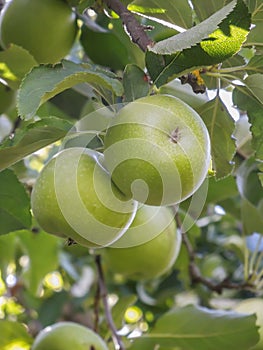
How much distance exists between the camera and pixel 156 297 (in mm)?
2453

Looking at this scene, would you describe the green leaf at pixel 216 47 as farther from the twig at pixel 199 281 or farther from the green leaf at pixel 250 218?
the twig at pixel 199 281

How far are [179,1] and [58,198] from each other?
399 millimetres

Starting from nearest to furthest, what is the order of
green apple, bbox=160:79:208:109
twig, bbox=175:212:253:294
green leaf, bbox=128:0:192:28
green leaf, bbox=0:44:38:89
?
green leaf, bbox=128:0:192:28 < green apple, bbox=160:79:208:109 < green leaf, bbox=0:44:38:89 < twig, bbox=175:212:253:294

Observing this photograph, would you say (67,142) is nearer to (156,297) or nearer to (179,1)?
(179,1)

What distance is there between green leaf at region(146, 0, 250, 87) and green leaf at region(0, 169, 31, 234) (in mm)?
469

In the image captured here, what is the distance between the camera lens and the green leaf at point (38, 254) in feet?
6.86

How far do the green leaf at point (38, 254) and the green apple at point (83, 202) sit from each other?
1048mm

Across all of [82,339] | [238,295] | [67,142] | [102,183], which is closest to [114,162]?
[102,183]

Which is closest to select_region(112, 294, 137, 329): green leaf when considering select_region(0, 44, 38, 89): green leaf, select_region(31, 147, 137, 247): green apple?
select_region(0, 44, 38, 89): green leaf

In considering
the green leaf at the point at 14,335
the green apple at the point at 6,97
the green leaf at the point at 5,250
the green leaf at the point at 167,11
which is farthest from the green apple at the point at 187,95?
the green leaf at the point at 14,335

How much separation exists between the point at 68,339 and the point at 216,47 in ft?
2.52

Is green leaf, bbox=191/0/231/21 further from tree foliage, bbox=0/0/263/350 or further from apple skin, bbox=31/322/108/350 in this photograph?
apple skin, bbox=31/322/108/350

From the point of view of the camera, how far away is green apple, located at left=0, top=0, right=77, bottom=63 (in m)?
1.41

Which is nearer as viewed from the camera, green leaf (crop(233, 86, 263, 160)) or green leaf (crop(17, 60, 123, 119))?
green leaf (crop(17, 60, 123, 119))
